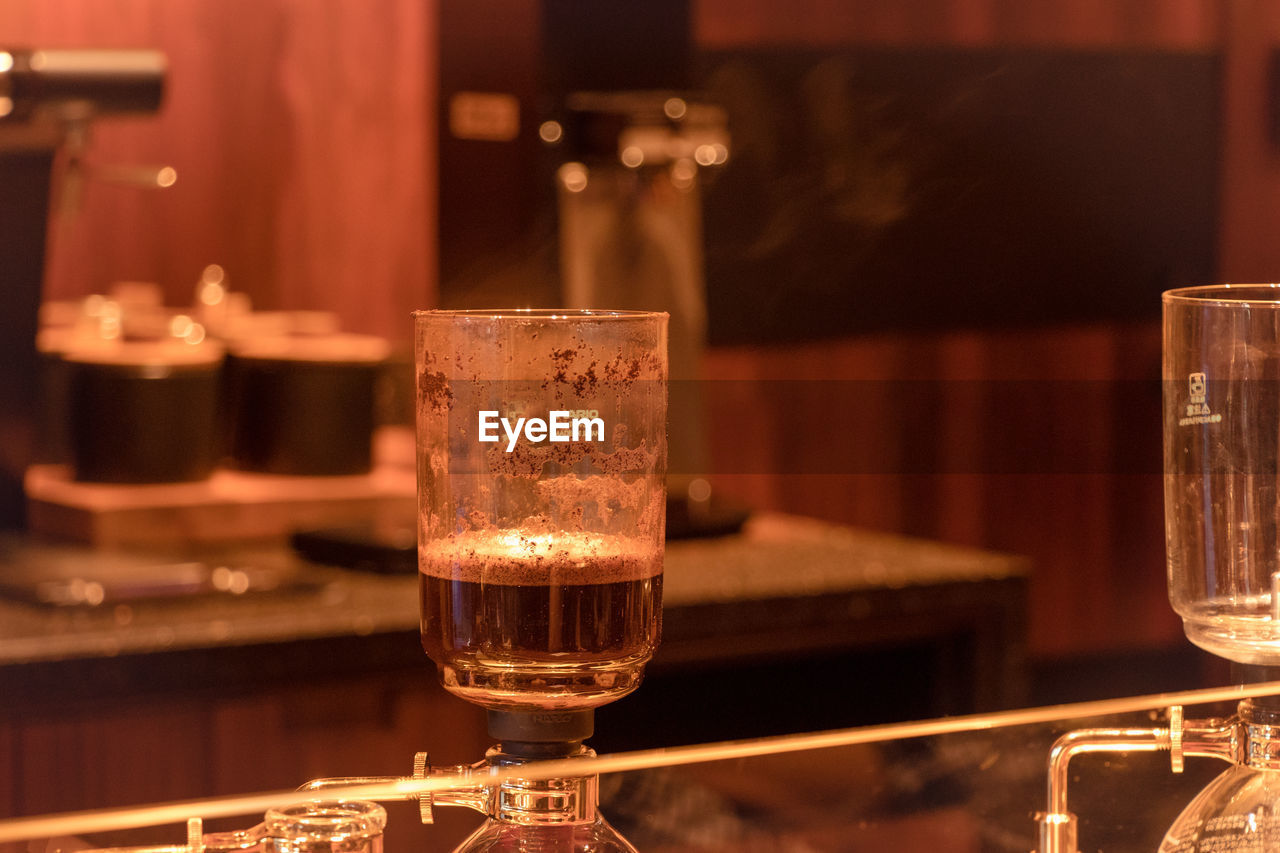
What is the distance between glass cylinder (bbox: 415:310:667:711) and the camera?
0.56 m

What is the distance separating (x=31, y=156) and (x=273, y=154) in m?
1.43

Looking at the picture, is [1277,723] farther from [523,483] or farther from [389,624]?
[389,624]

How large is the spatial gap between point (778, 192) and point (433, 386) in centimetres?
285

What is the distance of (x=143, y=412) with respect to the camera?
67.7 inches

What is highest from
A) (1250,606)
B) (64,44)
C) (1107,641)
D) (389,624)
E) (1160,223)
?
(64,44)

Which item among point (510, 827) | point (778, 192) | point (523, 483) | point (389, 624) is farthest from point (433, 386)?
point (778, 192)

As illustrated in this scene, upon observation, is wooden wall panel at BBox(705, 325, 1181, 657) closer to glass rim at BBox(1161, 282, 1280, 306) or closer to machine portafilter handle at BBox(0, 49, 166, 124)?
machine portafilter handle at BBox(0, 49, 166, 124)

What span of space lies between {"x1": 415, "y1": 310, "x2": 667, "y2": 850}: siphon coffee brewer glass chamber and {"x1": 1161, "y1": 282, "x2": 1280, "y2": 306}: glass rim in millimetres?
264

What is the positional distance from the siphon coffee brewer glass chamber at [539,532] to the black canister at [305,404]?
4.03 ft

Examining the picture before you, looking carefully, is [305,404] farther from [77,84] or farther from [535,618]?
[535,618]

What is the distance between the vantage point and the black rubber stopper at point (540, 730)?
0.57 metres

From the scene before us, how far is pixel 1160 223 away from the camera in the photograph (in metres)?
3.82

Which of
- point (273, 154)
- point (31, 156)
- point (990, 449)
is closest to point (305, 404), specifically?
point (31, 156)

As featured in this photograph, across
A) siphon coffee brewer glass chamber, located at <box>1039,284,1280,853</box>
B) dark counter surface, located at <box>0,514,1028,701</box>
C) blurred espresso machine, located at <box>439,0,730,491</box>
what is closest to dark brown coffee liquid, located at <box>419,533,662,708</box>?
siphon coffee brewer glass chamber, located at <box>1039,284,1280,853</box>
